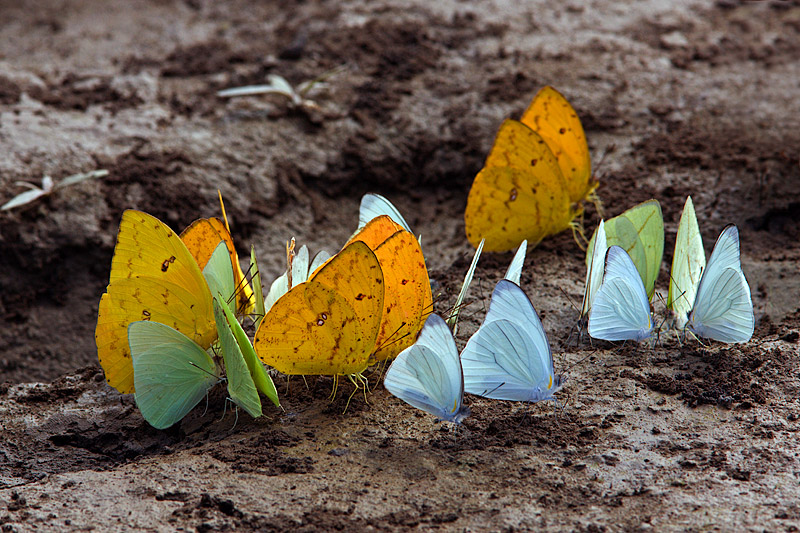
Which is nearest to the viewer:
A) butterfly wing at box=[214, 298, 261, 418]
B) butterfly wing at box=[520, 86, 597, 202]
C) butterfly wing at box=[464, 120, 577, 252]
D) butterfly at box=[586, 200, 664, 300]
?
butterfly wing at box=[214, 298, 261, 418]

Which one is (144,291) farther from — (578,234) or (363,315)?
(578,234)

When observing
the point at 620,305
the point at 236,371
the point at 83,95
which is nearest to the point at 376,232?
the point at 236,371

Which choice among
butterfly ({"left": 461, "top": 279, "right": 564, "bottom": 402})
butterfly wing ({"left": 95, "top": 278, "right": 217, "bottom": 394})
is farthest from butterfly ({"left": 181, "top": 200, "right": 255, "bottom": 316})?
butterfly ({"left": 461, "top": 279, "right": 564, "bottom": 402})

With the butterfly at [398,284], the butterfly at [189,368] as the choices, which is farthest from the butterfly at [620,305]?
the butterfly at [189,368]

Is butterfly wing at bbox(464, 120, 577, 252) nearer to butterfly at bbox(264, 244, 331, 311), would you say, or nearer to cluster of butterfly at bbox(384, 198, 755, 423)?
cluster of butterfly at bbox(384, 198, 755, 423)

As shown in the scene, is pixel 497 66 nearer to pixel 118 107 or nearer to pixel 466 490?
pixel 118 107

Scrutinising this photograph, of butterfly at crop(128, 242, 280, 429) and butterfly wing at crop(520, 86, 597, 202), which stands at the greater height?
butterfly wing at crop(520, 86, 597, 202)
